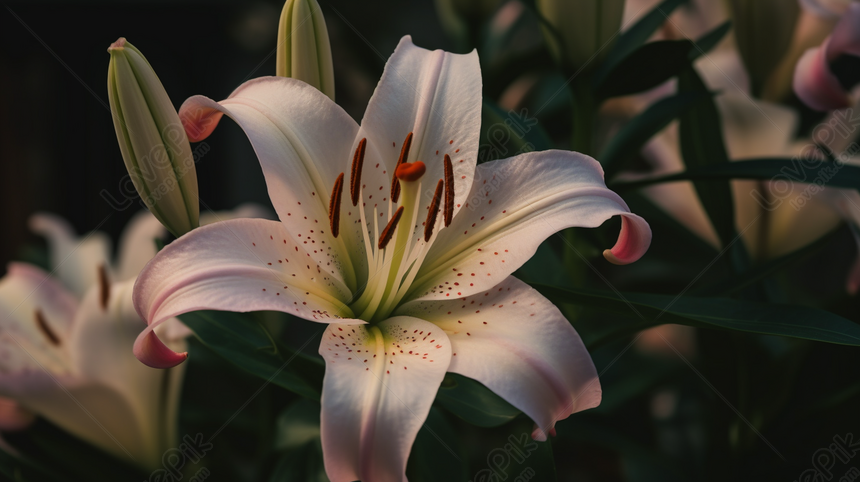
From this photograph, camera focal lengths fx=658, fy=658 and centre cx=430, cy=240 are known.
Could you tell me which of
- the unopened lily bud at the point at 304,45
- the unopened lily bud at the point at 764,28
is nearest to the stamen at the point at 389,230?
the unopened lily bud at the point at 304,45

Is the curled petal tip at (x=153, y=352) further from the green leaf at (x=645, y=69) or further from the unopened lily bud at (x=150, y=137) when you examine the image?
the green leaf at (x=645, y=69)

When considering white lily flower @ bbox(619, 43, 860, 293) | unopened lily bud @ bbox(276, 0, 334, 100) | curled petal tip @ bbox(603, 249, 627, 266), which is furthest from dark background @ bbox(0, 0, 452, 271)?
curled petal tip @ bbox(603, 249, 627, 266)

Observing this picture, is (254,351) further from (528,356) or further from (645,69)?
(645,69)

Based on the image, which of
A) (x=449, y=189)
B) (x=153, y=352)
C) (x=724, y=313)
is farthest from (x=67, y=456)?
(x=724, y=313)

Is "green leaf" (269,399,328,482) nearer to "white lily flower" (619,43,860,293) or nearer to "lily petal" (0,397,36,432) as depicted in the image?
"lily petal" (0,397,36,432)

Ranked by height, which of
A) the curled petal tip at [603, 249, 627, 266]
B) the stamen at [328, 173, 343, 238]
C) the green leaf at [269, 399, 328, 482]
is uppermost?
the stamen at [328, 173, 343, 238]

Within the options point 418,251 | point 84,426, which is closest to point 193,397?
point 84,426

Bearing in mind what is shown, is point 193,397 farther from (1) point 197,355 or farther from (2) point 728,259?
(2) point 728,259
